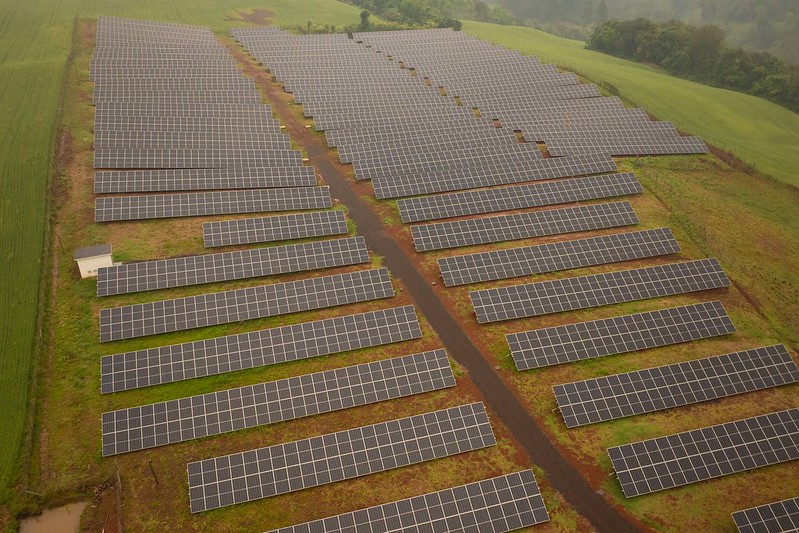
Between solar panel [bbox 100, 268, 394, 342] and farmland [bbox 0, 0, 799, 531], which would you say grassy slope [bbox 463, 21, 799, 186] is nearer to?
farmland [bbox 0, 0, 799, 531]

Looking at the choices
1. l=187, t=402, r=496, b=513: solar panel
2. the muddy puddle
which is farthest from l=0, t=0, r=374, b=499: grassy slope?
l=187, t=402, r=496, b=513: solar panel

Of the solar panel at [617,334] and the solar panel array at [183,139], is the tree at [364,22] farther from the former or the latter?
the solar panel at [617,334]

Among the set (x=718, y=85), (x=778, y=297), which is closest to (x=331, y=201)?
(x=778, y=297)

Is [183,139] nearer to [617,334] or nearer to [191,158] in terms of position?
[191,158]

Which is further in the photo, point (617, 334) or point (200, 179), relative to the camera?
point (200, 179)

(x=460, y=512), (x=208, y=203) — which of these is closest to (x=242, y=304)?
(x=208, y=203)

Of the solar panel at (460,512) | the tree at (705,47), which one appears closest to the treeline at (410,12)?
the tree at (705,47)
